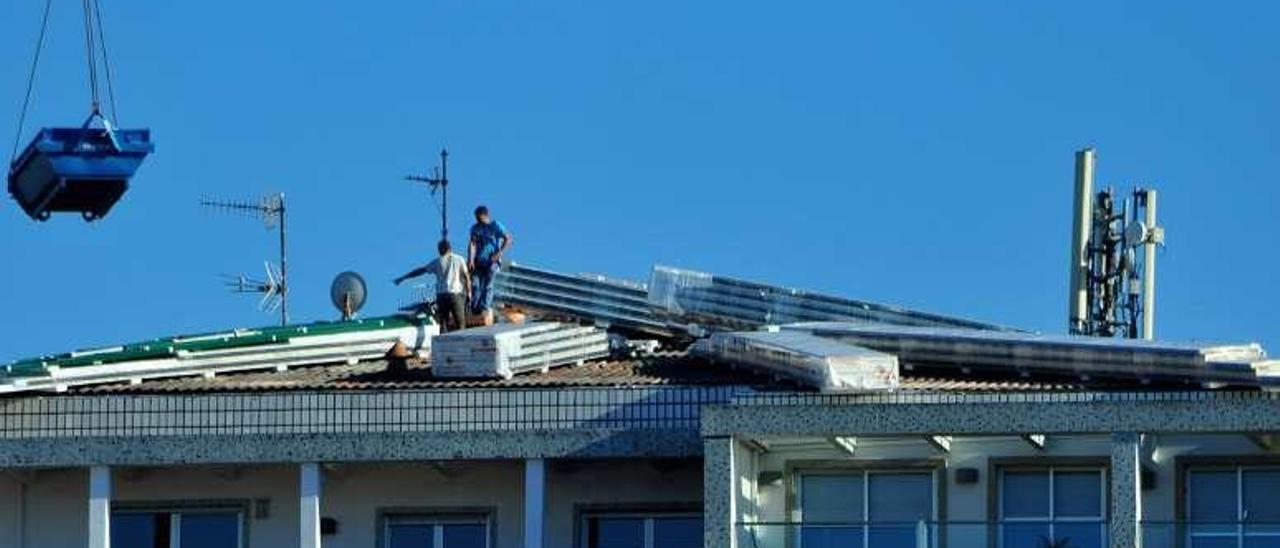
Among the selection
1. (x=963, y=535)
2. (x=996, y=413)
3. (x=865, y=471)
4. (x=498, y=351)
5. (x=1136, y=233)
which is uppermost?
(x=1136, y=233)

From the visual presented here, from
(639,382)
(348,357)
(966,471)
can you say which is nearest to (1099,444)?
(966,471)

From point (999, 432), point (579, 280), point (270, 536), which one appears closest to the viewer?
point (999, 432)

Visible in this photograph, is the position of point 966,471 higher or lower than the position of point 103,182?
lower

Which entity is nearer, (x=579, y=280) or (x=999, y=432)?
(x=999, y=432)

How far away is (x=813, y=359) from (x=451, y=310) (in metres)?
7.78

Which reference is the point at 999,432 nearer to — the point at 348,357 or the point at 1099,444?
the point at 1099,444

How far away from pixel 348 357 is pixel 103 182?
406 cm

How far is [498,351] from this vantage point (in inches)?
2329

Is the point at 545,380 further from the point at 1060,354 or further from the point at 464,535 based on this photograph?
the point at 1060,354

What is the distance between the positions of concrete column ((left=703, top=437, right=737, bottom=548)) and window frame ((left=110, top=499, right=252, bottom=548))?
659 cm

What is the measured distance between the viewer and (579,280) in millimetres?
67000

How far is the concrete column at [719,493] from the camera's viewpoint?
56938mm

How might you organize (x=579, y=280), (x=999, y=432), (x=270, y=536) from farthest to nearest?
(x=579, y=280), (x=270, y=536), (x=999, y=432)

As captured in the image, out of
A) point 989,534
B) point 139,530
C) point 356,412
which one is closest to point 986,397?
point 989,534
